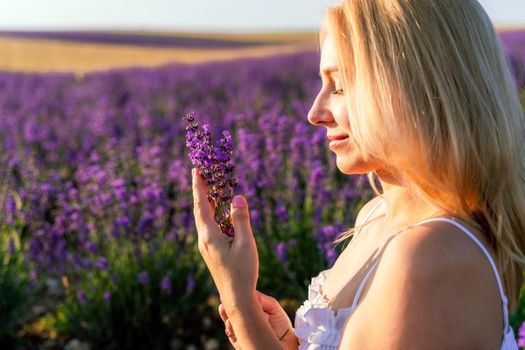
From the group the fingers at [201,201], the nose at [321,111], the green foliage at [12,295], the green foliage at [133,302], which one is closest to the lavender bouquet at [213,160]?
the fingers at [201,201]

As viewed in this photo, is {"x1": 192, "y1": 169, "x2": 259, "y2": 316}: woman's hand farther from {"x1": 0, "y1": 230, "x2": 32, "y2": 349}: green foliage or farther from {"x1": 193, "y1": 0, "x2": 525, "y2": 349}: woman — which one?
{"x1": 0, "y1": 230, "x2": 32, "y2": 349}: green foliage

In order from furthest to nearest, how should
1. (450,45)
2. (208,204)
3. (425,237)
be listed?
(208,204)
(450,45)
(425,237)

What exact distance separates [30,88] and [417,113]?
11941 millimetres

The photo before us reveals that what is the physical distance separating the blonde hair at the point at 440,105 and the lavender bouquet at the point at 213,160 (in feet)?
0.82

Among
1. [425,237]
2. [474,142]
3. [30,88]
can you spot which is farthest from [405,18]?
[30,88]

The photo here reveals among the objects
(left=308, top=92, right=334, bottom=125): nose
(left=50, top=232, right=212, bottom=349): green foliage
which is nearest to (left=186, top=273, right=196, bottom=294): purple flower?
(left=50, top=232, right=212, bottom=349): green foliage

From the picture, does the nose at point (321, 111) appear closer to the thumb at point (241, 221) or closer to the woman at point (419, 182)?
the woman at point (419, 182)

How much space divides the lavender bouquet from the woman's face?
0.18 m

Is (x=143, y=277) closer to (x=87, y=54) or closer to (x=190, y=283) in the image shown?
(x=190, y=283)

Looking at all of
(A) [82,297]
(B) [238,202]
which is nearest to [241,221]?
(B) [238,202]

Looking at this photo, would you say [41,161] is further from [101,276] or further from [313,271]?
[313,271]

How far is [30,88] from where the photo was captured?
12484 mm

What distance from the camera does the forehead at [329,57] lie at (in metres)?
1.47

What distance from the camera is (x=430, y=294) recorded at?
1.23m
